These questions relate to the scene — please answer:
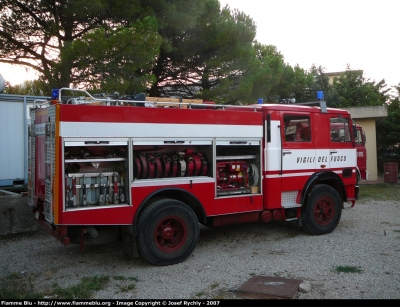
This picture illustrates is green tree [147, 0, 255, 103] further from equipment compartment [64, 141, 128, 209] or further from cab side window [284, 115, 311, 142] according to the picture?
equipment compartment [64, 141, 128, 209]

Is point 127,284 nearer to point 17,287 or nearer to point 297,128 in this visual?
point 17,287

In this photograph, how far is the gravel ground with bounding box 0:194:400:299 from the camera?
17.6 ft

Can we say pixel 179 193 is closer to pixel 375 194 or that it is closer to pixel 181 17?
pixel 181 17

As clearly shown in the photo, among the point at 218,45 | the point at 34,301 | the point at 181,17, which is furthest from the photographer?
the point at 218,45

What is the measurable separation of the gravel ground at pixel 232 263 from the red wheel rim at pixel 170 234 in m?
0.33

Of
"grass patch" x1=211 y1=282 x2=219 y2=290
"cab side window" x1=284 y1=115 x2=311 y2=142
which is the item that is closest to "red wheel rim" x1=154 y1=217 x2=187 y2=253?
"grass patch" x1=211 y1=282 x2=219 y2=290

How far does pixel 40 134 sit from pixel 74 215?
1602mm

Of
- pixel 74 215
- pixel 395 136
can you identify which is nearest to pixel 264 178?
pixel 74 215

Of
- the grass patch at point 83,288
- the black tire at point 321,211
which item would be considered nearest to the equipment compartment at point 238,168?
the black tire at point 321,211

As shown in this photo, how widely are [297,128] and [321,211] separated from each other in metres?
1.75

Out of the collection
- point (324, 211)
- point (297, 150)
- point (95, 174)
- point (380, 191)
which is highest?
point (297, 150)

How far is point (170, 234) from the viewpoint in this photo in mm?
6457

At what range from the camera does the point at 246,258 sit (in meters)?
6.85

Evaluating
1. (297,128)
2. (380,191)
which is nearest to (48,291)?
(297,128)
